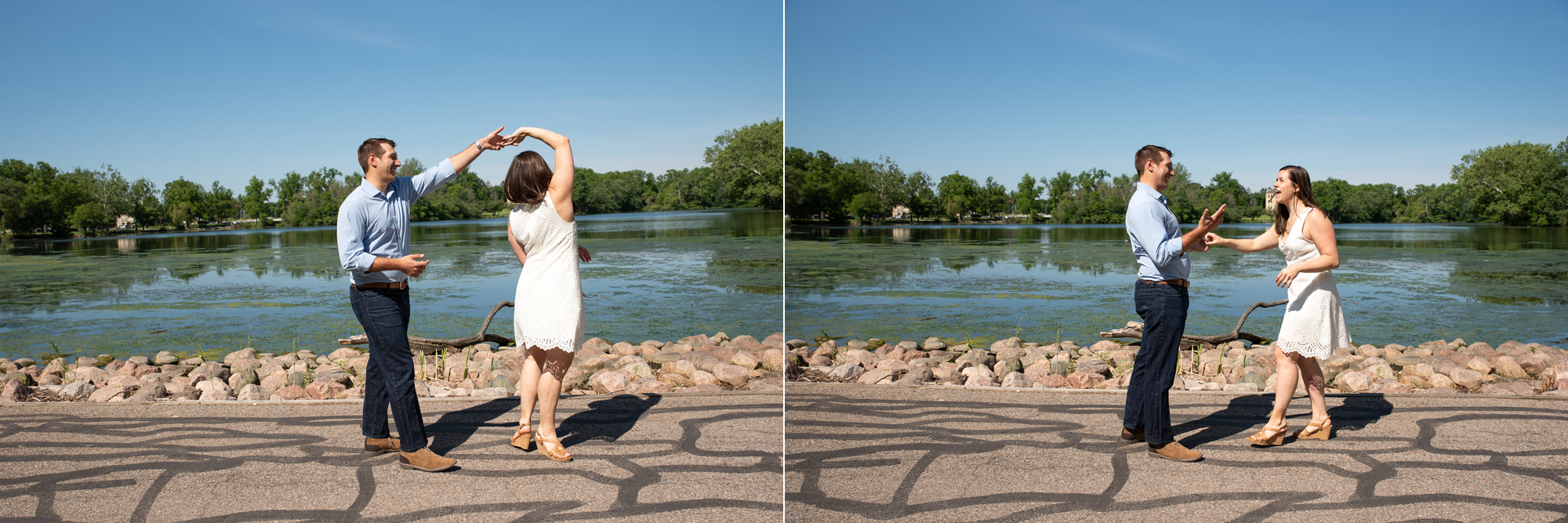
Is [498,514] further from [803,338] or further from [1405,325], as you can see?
[1405,325]

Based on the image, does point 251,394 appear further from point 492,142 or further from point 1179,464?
point 1179,464

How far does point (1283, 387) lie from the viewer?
13.0 feet

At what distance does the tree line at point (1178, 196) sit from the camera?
148ft

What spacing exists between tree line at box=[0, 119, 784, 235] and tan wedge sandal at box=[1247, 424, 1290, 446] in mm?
34688

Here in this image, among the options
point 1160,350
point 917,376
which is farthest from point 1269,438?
point 917,376

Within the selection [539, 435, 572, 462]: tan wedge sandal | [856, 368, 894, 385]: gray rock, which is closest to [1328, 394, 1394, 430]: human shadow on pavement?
[856, 368, 894, 385]: gray rock

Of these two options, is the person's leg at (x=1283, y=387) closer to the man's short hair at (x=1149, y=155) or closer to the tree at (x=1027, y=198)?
the man's short hair at (x=1149, y=155)

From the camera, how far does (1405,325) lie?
37.2 ft

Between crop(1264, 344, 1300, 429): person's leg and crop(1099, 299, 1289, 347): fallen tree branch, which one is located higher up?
crop(1264, 344, 1300, 429): person's leg

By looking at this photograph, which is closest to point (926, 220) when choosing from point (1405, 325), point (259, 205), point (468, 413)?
point (259, 205)

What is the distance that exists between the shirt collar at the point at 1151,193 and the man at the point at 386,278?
126 inches

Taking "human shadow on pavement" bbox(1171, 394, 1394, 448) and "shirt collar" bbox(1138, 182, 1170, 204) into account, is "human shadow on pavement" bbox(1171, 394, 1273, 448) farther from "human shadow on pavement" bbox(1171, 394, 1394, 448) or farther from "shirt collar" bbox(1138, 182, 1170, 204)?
"shirt collar" bbox(1138, 182, 1170, 204)

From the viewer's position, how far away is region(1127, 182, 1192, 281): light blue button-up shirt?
3.56 m

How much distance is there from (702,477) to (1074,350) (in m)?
5.91
